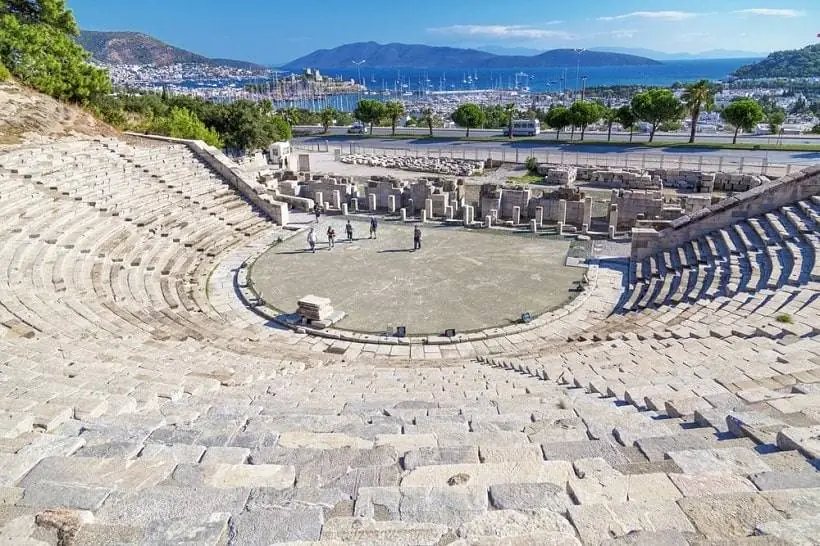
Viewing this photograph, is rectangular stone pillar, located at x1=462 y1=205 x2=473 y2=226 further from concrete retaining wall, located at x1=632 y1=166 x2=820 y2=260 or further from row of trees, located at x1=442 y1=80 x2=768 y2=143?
row of trees, located at x1=442 y1=80 x2=768 y2=143

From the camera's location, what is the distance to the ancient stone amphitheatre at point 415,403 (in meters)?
4.31

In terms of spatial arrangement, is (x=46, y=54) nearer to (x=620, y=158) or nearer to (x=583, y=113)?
(x=620, y=158)

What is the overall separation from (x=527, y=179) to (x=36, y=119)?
32.4 metres

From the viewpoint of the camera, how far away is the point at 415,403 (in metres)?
8.99

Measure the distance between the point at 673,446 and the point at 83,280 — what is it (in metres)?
18.1

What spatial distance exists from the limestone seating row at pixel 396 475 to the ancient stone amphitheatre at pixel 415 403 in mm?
28

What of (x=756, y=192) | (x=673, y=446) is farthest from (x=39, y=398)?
(x=756, y=192)

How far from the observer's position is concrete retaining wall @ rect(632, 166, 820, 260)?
2044 centimetres

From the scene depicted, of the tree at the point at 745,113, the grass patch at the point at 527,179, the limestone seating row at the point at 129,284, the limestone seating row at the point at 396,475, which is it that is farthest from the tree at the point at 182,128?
the tree at the point at 745,113

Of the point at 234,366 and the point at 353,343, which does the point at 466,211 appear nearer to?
the point at 353,343

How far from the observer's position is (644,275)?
2075 centimetres

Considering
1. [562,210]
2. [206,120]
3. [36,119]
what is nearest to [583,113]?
[562,210]

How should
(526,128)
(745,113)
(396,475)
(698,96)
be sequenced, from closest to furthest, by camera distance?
(396,475) → (698,96) → (745,113) → (526,128)

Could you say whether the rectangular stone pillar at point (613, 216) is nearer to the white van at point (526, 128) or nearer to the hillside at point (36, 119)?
the hillside at point (36, 119)
